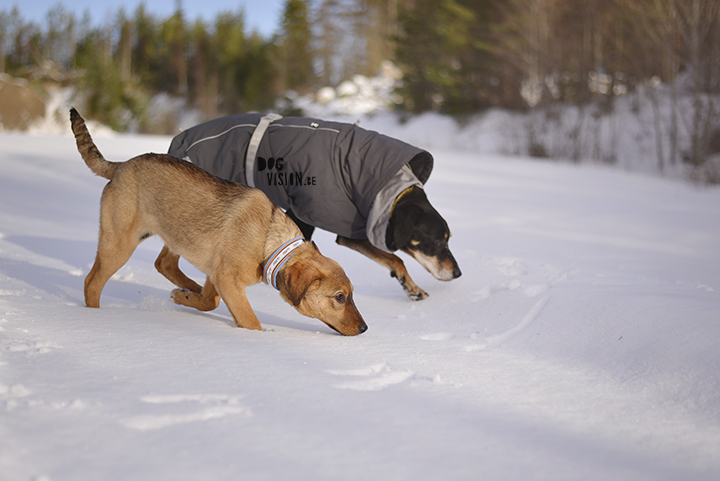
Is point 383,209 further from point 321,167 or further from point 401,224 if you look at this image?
point 321,167

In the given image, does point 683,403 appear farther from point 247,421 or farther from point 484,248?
point 484,248

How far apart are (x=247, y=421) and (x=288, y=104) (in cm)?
3015

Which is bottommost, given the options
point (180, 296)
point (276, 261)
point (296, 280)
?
point (180, 296)

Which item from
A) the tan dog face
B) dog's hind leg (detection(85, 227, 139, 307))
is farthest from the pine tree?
the tan dog face

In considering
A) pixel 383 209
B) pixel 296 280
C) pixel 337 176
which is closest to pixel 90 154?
pixel 337 176

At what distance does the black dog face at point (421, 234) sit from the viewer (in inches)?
188

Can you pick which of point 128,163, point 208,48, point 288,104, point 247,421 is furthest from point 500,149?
point 208,48

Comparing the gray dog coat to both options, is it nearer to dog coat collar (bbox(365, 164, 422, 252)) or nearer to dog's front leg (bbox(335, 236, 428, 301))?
dog coat collar (bbox(365, 164, 422, 252))

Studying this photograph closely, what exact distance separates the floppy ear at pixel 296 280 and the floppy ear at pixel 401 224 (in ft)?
4.01

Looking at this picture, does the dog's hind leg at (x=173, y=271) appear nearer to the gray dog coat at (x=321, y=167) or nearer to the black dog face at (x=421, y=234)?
the gray dog coat at (x=321, y=167)

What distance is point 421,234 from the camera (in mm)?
4898

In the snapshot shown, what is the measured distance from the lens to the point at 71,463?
69.6 inches

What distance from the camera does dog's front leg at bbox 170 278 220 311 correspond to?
14.0ft

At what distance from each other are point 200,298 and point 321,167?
4.91ft
